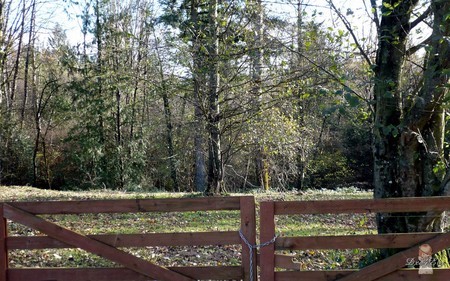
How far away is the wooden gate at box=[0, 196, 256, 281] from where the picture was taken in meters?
4.97

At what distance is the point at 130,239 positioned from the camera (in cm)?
505

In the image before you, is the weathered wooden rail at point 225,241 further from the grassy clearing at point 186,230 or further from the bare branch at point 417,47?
the bare branch at point 417,47

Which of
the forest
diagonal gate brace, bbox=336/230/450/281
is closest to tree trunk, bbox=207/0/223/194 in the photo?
the forest

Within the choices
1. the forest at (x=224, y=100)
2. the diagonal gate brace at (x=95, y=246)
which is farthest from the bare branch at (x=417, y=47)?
the diagonal gate brace at (x=95, y=246)

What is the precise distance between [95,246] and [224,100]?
34.1 feet

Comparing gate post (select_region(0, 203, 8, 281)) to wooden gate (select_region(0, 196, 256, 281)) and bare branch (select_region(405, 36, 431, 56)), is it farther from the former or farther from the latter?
bare branch (select_region(405, 36, 431, 56))

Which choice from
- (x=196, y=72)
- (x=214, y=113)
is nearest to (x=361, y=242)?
(x=196, y=72)

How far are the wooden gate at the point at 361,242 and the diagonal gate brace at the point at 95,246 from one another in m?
1.04

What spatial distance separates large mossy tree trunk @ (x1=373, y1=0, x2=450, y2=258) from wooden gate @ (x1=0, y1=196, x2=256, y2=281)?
7.92 ft

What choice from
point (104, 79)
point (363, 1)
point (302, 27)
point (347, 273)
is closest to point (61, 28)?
point (104, 79)

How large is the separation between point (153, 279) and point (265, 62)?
1009 cm

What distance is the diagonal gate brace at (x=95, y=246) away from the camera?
5.00 meters

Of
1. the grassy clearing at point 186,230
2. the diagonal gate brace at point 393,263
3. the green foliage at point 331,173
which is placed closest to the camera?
the diagonal gate brace at point 393,263

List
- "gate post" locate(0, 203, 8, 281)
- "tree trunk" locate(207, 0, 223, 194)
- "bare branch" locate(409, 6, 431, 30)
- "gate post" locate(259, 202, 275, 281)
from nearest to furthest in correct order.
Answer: "gate post" locate(259, 202, 275, 281)
"gate post" locate(0, 203, 8, 281)
"bare branch" locate(409, 6, 431, 30)
"tree trunk" locate(207, 0, 223, 194)
